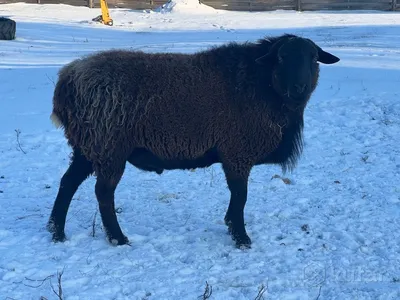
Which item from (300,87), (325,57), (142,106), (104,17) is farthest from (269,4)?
(142,106)

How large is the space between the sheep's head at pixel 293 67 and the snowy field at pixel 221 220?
55.2 inches

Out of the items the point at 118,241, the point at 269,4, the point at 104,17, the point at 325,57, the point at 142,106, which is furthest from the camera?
the point at 269,4

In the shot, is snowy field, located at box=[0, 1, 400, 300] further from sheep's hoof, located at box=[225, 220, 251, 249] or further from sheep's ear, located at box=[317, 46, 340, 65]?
sheep's ear, located at box=[317, 46, 340, 65]

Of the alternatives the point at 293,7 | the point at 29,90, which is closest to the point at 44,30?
the point at 29,90

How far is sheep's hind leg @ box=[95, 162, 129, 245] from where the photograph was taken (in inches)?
223

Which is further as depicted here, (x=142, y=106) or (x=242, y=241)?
(x=242, y=241)

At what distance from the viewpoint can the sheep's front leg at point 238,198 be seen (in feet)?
19.0

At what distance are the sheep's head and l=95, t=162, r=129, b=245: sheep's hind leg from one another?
1741 millimetres

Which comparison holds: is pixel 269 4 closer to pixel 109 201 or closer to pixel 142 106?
pixel 142 106

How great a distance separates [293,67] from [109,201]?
2228mm

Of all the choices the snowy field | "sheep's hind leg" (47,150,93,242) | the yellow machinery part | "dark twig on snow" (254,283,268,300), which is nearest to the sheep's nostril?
the snowy field

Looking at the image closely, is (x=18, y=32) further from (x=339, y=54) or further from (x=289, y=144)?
(x=289, y=144)

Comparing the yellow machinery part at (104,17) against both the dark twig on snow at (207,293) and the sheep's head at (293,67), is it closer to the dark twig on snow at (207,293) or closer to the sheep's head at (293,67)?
the sheep's head at (293,67)

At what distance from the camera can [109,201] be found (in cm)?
574
